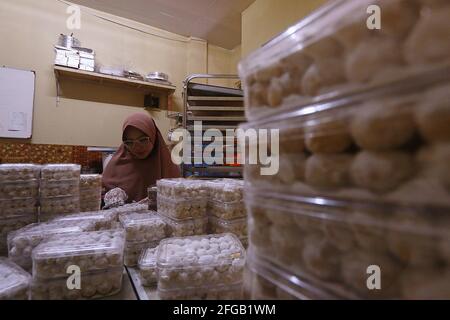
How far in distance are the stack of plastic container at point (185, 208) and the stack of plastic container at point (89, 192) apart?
531mm

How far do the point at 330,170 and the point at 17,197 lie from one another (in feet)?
3.32

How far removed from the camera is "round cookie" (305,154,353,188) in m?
0.30

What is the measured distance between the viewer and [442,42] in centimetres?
23

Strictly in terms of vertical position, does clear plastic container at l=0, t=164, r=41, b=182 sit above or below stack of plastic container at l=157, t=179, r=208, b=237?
above

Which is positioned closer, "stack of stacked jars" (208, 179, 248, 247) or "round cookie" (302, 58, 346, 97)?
"round cookie" (302, 58, 346, 97)

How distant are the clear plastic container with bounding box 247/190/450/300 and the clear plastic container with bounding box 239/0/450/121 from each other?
0.14 meters


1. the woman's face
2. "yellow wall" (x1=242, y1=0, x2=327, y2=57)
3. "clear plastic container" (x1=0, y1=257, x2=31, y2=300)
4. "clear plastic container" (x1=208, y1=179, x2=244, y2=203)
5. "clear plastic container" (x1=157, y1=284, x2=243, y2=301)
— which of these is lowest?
"clear plastic container" (x1=157, y1=284, x2=243, y2=301)

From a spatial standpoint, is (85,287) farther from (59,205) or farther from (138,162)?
(138,162)

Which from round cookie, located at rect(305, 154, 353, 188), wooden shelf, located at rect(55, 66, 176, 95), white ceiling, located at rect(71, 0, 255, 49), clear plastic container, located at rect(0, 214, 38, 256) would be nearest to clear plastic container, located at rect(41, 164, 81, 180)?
clear plastic container, located at rect(0, 214, 38, 256)

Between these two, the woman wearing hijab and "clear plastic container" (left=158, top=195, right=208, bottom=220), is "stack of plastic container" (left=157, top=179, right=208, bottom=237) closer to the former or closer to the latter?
"clear plastic container" (left=158, top=195, right=208, bottom=220)

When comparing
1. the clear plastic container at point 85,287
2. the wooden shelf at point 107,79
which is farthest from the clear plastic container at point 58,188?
the wooden shelf at point 107,79

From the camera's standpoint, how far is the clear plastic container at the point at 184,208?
79 centimetres

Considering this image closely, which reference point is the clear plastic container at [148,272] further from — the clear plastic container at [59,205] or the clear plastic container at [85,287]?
the clear plastic container at [59,205]
